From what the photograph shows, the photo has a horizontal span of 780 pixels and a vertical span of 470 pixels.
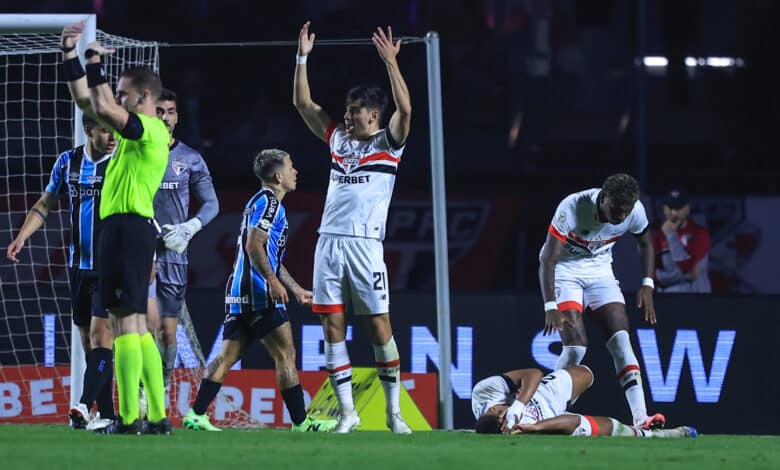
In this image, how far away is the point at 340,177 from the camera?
27.7 feet

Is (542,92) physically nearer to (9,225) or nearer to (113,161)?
(9,225)

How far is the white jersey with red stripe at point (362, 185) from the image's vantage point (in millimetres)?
8352

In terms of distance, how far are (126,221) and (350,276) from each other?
1708 mm

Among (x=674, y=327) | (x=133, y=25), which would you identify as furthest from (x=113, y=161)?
(x=133, y=25)

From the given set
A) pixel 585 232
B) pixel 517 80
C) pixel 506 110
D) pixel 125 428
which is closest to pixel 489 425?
pixel 585 232

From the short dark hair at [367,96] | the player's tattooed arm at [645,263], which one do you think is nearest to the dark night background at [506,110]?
the player's tattooed arm at [645,263]

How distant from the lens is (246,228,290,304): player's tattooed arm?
335 inches

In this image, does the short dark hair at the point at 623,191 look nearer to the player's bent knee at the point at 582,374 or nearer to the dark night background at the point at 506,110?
the player's bent knee at the point at 582,374

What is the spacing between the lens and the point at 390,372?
8477 millimetres

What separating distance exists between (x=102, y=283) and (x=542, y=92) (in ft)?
35.9

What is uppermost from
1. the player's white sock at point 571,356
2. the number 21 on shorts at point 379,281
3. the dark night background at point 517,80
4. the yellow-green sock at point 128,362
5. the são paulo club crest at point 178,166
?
the dark night background at point 517,80

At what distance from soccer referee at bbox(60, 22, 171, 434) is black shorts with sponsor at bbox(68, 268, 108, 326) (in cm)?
102

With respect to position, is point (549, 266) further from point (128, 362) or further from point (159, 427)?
point (128, 362)

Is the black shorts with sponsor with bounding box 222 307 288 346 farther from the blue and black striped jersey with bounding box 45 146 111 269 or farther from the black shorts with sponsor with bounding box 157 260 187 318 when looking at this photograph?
the blue and black striped jersey with bounding box 45 146 111 269
